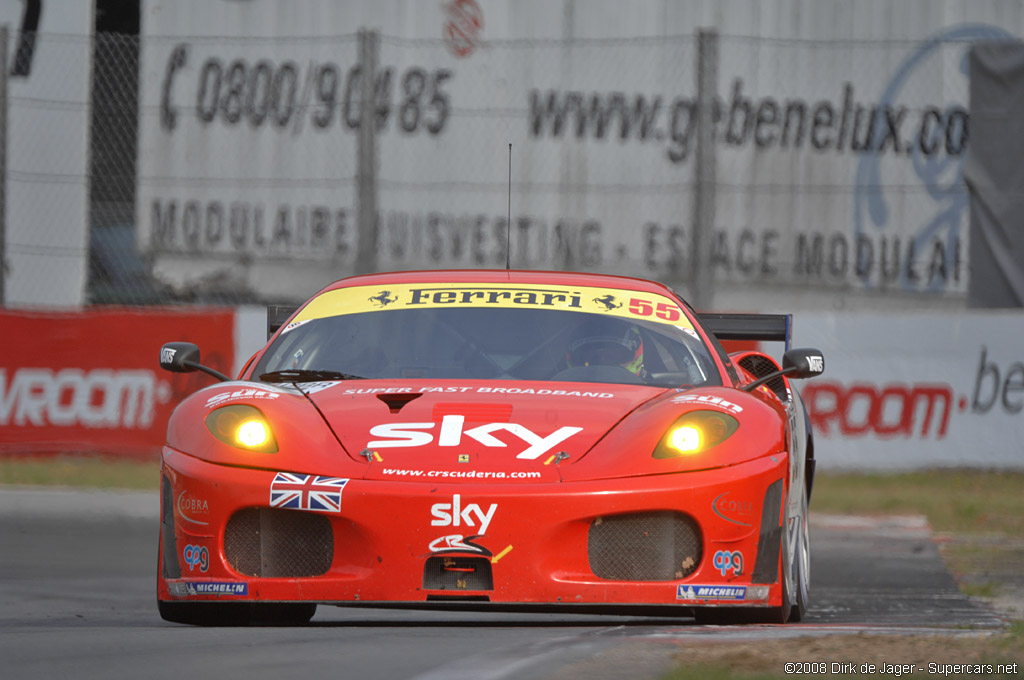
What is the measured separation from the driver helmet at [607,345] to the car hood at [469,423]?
361 mm

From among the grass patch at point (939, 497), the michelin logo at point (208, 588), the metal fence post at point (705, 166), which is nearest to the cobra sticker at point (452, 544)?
the michelin logo at point (208, 588)

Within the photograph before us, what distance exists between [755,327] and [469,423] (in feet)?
8.28

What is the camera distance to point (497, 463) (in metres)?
4.22

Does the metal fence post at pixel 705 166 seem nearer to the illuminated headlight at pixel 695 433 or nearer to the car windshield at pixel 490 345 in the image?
the car windshield at pixel 490 345

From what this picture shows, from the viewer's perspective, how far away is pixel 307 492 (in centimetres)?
418

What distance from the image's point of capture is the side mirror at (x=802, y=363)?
17.4 ft

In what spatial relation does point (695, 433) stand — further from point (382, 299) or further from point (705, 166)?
point (705, 166)

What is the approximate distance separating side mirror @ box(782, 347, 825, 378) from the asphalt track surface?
0.80m

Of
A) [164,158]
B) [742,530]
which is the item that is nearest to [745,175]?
[164,158]

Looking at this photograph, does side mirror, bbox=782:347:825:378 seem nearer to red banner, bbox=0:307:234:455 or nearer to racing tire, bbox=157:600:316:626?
racing tire, bbox=157:600:316:626

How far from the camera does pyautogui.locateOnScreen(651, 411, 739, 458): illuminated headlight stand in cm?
434

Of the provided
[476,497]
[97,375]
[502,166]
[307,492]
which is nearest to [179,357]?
[307,492]

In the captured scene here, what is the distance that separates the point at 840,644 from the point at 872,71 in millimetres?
10252

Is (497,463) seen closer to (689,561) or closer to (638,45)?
(689,561)
